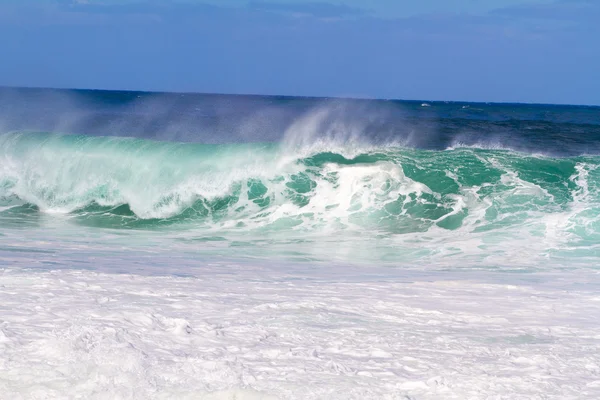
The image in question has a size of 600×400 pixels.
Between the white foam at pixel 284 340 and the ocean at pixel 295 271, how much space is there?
0.05 feet

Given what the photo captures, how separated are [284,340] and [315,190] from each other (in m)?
8.84

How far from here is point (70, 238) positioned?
959 cm

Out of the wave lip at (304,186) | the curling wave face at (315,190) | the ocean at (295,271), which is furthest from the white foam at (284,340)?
the wave lip at (304,186)

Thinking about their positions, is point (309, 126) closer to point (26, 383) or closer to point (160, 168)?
point (160, 168)

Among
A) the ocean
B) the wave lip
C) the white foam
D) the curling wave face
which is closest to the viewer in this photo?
the white foam

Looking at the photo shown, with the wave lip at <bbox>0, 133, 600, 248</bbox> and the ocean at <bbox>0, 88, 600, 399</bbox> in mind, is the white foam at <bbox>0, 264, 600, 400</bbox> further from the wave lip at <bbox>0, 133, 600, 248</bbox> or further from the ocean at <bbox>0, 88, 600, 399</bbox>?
the wave lip at <bbox>0, 133, 600, 248</bbox>

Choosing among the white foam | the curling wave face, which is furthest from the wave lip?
the white foam

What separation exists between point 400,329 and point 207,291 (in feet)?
5.65

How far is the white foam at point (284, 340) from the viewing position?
3.56 m

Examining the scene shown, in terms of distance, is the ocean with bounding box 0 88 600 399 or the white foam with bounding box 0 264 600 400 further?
the ocean with bounding box 0 88 600 399

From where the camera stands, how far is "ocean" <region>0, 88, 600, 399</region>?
374 cm

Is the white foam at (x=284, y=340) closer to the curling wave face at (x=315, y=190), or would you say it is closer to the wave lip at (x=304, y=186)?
the curling wave face at (x=315, y=190)

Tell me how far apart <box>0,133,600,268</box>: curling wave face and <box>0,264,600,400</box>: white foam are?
465 cm

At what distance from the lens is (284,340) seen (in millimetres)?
4336
